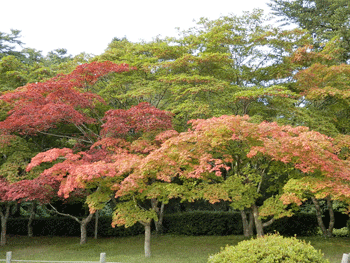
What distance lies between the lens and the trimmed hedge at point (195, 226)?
13.5 metres

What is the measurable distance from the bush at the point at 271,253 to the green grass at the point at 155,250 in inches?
148

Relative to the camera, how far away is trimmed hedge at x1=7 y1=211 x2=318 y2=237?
1352 cm

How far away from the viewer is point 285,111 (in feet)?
35.5

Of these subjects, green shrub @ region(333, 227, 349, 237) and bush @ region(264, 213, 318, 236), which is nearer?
bush @ region(264, 213, 318, 236)

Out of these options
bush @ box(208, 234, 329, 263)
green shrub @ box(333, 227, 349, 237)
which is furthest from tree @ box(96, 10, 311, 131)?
green shrub @ box(333, 227, 349, 237)

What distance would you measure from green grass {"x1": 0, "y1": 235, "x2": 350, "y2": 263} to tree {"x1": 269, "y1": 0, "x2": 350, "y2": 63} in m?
10.9

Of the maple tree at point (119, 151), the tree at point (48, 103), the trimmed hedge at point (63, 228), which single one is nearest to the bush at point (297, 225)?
the trimmed hedge at point (63, 228)

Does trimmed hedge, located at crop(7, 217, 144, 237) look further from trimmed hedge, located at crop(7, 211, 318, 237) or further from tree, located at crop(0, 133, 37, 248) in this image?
tree, located at crop(0, 133, 37, 248)

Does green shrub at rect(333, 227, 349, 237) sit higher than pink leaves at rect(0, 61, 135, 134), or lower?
lower

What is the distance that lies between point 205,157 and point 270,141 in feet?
5.00

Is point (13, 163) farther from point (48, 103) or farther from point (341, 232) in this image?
point (341, 232)

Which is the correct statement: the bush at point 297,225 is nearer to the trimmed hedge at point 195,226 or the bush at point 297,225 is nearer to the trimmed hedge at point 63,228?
the trimmed hedge at point 195,226

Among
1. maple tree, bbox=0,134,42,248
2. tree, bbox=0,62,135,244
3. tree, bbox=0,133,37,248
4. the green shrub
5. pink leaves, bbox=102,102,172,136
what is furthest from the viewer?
the green shrub

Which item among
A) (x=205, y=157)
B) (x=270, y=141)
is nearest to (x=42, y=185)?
(x=205, y=157)
